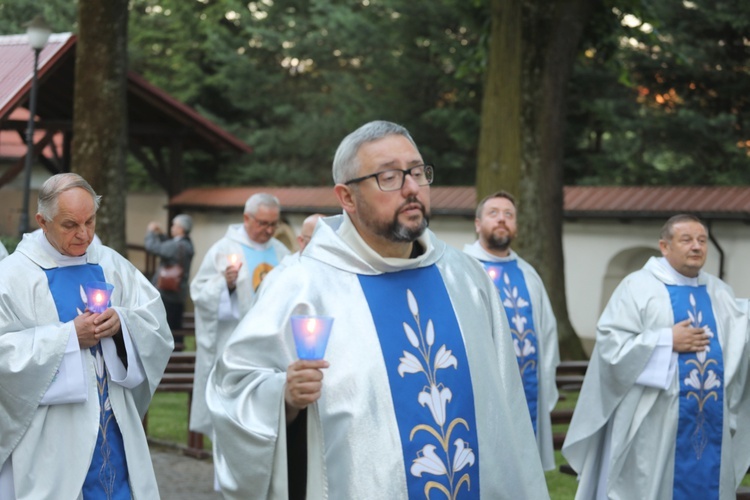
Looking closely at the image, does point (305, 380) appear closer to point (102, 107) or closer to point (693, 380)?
point (693, 380)

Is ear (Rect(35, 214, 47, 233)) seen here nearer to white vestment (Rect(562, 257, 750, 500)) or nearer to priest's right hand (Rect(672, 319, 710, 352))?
white vestment (Rect(562, 257, 750, 500))

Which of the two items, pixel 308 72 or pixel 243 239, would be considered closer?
pixel 243 239

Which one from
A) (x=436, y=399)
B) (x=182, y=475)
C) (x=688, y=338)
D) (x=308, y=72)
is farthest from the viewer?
(x=308, y=72)

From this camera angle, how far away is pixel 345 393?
386 centimetres

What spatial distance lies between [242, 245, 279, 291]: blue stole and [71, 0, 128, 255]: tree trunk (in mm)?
4123

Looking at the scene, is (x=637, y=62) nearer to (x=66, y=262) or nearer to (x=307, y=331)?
(x=66, y=262)

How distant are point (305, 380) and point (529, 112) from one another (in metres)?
10.2

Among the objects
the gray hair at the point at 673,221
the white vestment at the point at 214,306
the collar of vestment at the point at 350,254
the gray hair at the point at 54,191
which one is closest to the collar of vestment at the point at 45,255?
the gray hair at the point at 54,191

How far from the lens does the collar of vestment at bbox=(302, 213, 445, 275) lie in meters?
4.03

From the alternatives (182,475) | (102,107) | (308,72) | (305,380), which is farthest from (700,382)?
(308,72)

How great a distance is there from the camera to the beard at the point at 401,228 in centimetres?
386

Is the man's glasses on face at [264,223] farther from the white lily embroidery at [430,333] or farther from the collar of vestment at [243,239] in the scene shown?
the white lily embroidery at [430,333]

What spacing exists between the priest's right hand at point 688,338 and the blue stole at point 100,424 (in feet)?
10.7

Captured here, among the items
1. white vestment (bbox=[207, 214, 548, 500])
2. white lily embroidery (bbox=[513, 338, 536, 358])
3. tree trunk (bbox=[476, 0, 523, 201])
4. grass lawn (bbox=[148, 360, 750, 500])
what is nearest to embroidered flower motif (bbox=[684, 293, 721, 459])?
white lily embroidery (bbox=[513, 338, 536, 358])
